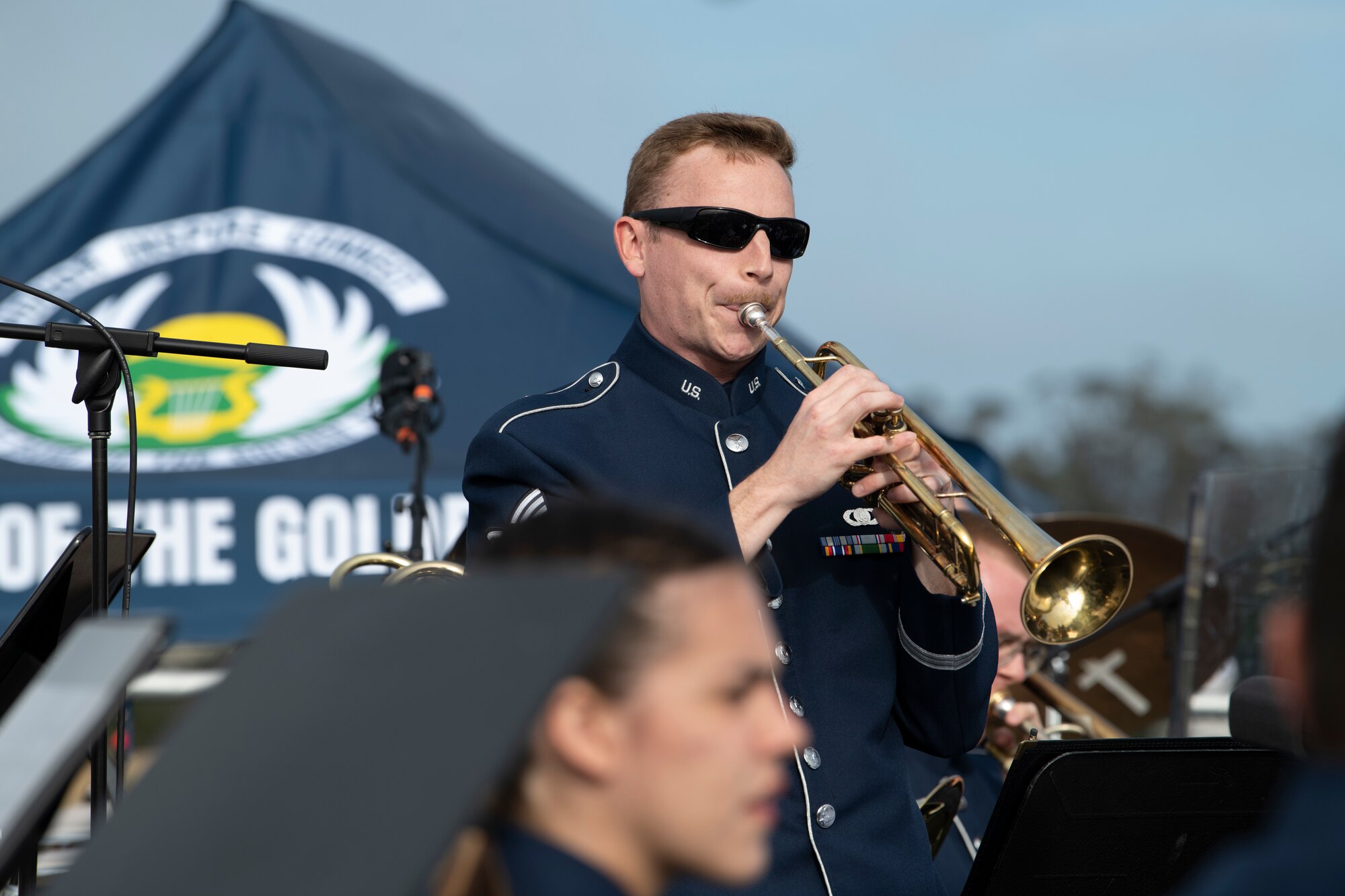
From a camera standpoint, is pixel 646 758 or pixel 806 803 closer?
pixel 646 758

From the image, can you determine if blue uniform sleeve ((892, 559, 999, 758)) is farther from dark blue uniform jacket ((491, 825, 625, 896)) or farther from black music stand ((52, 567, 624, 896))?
black music stand ((52, 567, 624, 896))

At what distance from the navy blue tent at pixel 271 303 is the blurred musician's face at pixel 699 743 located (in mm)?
5805

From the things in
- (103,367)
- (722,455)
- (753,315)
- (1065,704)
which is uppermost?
(753,315)

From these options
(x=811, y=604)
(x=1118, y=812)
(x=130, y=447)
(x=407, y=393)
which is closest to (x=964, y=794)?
(x=1118, y=812)

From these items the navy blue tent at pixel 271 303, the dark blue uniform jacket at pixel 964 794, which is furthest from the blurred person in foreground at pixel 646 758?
the navy blue tent at pixel 271 303

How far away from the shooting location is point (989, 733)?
15.2 ft

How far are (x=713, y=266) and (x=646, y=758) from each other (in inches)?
58.9

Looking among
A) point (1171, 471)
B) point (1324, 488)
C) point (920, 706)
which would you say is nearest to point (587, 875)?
point (1324, 488)

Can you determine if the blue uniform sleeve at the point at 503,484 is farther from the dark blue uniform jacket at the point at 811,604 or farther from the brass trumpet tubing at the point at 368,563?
the brass trumpet tubing at the point at 368,563

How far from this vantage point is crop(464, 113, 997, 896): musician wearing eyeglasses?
2359mm

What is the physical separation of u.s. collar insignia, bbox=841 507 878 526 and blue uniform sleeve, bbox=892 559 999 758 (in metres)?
0.10

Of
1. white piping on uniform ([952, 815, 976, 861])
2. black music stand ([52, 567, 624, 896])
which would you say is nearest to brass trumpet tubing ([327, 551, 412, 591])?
white piping on uniform ([952, 815, 976, 861])

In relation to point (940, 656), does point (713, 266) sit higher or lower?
higher

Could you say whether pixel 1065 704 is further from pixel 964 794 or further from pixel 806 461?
pixel 806 461
